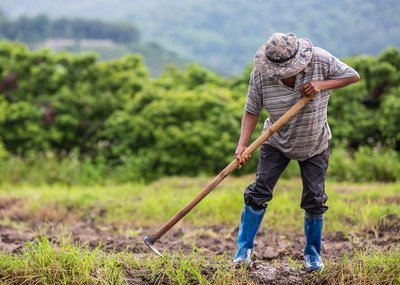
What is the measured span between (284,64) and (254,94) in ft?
1.36

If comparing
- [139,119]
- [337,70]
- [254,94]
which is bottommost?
[139,119]

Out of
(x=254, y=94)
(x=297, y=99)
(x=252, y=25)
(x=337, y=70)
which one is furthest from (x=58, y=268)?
(x=252, y=25)

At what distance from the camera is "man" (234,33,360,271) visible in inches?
170

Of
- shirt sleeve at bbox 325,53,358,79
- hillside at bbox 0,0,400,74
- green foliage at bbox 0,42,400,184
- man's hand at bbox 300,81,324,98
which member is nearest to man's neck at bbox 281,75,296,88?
man's hand at bbox 300,81,324,98

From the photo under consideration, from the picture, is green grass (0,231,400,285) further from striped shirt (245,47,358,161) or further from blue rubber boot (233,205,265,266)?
striped shirt (245,47,358,161)

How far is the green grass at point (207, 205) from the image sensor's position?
7336mm

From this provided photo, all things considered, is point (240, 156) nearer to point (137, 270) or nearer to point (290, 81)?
point (290, 81)

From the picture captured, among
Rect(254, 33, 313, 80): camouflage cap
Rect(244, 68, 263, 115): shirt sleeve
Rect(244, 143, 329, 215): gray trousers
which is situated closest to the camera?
Rect(254, 33, 313, 80): camouflage cap

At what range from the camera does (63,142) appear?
1445 cm

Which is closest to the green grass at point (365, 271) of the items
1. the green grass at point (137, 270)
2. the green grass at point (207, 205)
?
the green grass at point (137, 270)

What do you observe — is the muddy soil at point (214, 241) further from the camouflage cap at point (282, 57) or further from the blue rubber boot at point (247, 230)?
the camouflage cap at point (282, 57)

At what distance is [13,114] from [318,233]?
10425mm

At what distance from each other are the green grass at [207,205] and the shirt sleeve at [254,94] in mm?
2722

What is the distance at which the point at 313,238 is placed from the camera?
4840 mm
